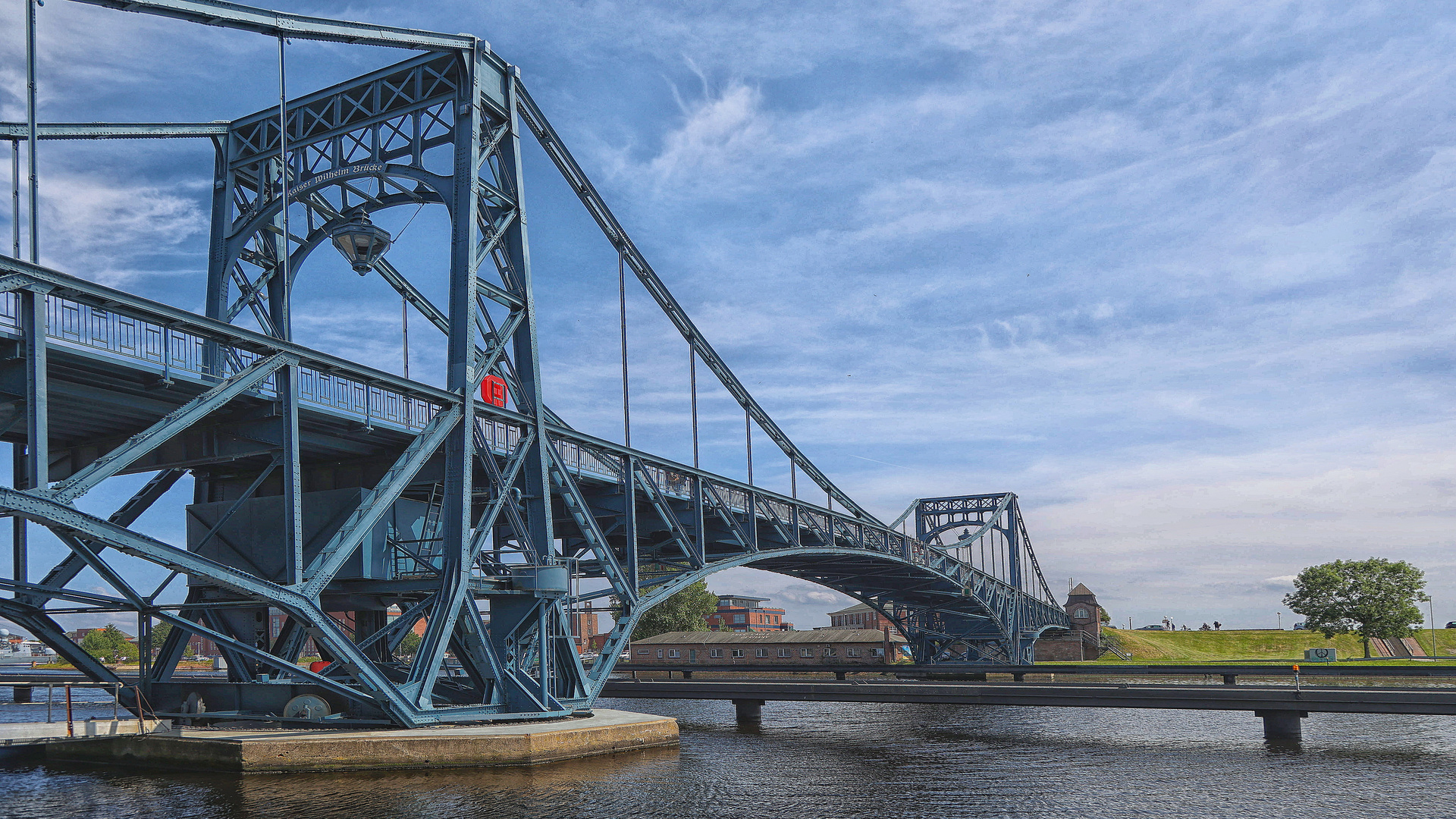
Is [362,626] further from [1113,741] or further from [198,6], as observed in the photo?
[1113,741]

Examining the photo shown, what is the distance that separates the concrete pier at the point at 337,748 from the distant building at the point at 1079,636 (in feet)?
343

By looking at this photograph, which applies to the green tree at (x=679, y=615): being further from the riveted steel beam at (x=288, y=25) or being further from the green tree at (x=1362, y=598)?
the riveted steel beam at (x=288, y=25)

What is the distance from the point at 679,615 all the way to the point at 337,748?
306 ft

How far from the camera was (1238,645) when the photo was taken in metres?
129

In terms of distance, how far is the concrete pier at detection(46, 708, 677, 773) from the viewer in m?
25.2

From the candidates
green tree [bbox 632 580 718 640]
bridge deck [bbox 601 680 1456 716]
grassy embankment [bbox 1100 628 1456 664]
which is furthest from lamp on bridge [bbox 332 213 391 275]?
grassy embankment [bbox 1100 628 1456 664]

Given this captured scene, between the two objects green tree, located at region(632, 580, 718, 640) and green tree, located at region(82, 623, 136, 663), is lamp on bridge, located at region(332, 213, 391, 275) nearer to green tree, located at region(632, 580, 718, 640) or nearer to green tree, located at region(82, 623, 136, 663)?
green tree, located at region(632, 580, 718, 640)

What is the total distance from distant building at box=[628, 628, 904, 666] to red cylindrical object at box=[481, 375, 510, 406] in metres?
66.3

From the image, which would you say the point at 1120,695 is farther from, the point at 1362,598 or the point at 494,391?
the point at 1362,598

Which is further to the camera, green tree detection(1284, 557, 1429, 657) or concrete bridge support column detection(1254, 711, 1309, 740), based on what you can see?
green tree detection(1284, 557, 1429, 657)

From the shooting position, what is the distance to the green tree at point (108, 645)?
501ft

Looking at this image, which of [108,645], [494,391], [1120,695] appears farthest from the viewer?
[108,645]

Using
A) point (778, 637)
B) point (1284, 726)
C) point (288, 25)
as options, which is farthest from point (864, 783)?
point (778, 637)

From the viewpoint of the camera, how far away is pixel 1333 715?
1921 inches
